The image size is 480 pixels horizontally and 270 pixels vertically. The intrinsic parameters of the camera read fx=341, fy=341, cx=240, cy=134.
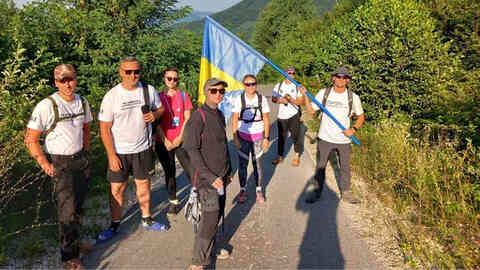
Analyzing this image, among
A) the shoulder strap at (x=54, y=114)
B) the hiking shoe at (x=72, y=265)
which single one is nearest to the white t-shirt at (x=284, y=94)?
the shoulder strap at (x=54, y=114)

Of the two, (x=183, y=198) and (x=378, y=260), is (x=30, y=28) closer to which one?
(x=183, y=198)

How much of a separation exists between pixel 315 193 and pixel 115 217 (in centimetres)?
297

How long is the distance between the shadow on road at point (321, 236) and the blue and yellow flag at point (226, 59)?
1882 millimetres

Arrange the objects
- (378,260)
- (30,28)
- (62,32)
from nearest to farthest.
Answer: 1. (378,260)
2. (30,28)
3. (62,32)

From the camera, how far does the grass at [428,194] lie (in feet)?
11.6

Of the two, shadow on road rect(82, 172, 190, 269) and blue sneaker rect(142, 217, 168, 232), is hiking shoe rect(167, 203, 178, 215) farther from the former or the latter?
blue sneaker rect(142, 217, 168, 232)

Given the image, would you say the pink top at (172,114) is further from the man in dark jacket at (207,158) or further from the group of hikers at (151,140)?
the man in dark jacket at (207,158)

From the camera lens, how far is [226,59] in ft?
16.7

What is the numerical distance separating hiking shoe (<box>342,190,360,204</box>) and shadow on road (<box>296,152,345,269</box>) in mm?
125

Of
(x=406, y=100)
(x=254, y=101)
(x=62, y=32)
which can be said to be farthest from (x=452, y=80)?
(x=62, y=32)

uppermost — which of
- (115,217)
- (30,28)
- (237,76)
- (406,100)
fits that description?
(30,28)

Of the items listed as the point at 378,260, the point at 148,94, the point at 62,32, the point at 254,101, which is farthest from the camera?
the point at 62,32

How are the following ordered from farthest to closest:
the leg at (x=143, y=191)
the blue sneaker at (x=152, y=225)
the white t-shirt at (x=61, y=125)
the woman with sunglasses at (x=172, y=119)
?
the woman with sunglasses at (x=172, y=119)
the blue sneaker at (x=152, y=225)
the leg at (x=143, y=191)
the white t-shirt at (x=61, y=125)

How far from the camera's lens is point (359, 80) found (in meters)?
7.79
